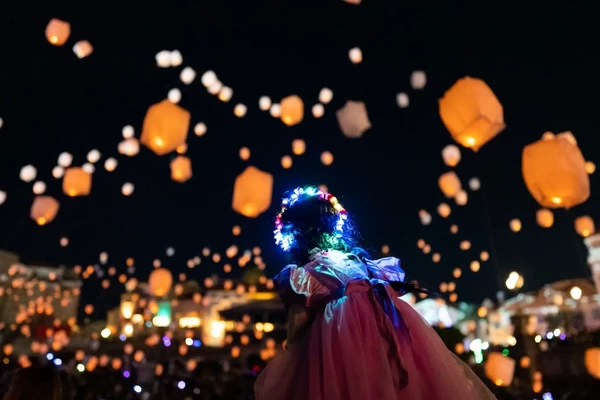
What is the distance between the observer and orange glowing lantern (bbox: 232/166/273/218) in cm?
580

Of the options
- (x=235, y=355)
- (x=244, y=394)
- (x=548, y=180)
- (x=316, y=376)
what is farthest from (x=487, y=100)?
(x=235, y=355)

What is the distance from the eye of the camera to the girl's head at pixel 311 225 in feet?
6.35

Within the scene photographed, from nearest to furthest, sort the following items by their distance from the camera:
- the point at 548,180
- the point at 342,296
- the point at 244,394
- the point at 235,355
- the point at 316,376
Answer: the point at 316,376 → the point at 342,296 → the point at 548,180 → the point at 244,394 → the point at 235,355

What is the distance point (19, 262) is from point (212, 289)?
38.3ft

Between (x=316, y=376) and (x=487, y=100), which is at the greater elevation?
(x=487, y=100)

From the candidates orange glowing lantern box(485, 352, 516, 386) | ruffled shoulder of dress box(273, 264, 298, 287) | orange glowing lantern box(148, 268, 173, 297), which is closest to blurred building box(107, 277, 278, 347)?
orange glowing lantern box(148, 268, 173, 297)

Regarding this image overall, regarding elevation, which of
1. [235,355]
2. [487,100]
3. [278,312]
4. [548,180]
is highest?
[487,100]

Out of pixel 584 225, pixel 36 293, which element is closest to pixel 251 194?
pixel 584 225

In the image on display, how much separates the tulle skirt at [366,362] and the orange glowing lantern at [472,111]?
3225mm

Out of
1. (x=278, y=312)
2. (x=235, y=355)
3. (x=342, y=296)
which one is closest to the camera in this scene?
(x=342, y=296)

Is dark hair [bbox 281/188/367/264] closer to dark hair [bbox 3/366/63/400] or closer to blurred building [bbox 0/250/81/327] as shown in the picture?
dark hair [bbox 3/366/63/400]

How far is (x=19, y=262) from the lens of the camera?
2981 cm

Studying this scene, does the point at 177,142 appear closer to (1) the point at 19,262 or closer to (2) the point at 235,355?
(2) the point at 235,355

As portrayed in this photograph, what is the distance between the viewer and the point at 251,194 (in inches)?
229
